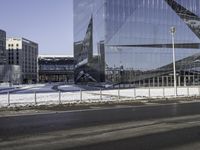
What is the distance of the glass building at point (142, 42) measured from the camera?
69.4m

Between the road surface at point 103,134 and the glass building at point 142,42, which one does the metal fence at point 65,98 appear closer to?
the road surface at point 103,134

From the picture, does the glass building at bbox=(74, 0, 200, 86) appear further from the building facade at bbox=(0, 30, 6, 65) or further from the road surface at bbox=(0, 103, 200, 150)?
the building facade at bbox=(0, 30, 6, 65)

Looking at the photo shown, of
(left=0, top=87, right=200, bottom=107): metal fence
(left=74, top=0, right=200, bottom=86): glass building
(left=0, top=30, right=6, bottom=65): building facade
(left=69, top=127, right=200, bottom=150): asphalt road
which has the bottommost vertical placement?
(left=69, top=127, right=200, bottom=150): asphalt road

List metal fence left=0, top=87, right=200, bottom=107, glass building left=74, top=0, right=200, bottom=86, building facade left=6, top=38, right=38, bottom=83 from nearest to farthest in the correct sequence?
metal fence left=0, top=87, right=200, bottom=107 < glass building left=74, top=0, right=200, bottom=86 < building facade left=6, top=38, right=38, bottom=83

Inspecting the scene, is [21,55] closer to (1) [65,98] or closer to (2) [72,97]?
(2) [72,97]

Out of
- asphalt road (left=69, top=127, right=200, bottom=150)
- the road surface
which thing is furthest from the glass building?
asphalt road (left=69, top=127, right=200, bottom=150)

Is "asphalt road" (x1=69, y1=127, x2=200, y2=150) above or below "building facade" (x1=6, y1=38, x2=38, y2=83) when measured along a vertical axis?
below

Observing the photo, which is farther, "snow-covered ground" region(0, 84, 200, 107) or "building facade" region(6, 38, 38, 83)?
"building facade" region(6, 38, 38, 83)

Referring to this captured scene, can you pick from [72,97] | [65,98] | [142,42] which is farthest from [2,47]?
[65,98]

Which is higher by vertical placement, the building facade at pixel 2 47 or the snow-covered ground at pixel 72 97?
the building facade at pixel 2 47

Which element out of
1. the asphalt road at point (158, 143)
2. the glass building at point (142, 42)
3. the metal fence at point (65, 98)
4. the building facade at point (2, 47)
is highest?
the building facade at point (2, 47)

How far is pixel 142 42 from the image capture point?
7275 cm

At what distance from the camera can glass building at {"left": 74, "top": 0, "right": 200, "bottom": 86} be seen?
6944cm

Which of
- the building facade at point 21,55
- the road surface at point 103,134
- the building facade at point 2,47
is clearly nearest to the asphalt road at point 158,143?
the road surface at point 103,134
